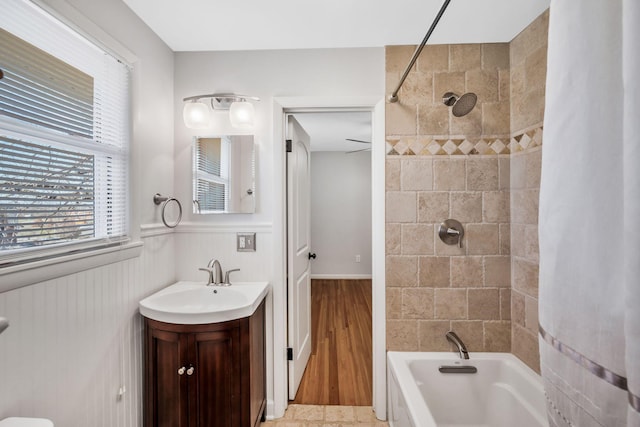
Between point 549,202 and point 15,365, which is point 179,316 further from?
point 549,202

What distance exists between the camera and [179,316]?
1483 millimetres

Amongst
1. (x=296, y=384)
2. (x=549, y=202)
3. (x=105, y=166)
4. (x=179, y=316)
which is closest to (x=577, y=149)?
(x=549, y=202)

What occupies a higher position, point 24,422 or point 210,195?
point 210,195

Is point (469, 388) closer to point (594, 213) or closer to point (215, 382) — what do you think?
point (215, 382)

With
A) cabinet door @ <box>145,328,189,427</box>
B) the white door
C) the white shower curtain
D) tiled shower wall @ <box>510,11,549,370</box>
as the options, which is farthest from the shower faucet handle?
cabinet door @ <box>145,328,189,427</box>

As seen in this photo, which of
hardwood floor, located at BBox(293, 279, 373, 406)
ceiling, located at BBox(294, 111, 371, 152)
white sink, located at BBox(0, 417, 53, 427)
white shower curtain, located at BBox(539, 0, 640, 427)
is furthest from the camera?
ceiling, located at BBox(294, 111, 371, 152)

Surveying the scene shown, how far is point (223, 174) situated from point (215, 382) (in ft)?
4.11

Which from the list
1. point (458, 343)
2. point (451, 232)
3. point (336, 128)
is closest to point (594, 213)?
point (451, 232)

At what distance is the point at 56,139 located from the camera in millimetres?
1155

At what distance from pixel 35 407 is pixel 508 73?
9.48 feet

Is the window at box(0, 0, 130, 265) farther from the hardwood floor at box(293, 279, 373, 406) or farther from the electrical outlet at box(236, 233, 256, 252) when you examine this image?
the hardwood floor at box(293, 279, 373, 406)

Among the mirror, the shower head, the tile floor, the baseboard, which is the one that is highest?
the shower head

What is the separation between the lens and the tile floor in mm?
1871

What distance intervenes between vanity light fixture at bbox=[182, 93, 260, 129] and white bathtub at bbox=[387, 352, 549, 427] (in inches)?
71.6
